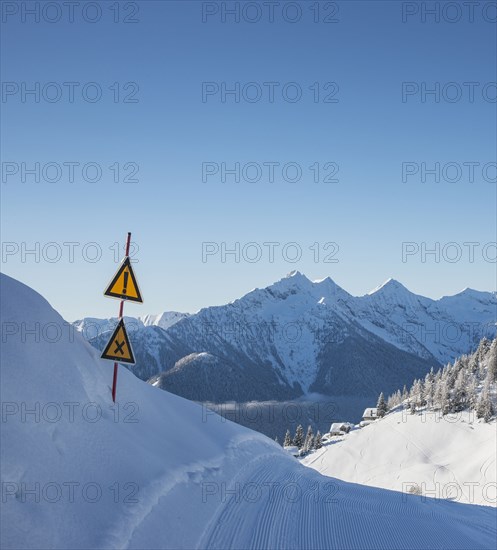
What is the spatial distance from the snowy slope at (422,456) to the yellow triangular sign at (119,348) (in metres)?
49.9

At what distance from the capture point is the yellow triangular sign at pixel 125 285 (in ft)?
33.6

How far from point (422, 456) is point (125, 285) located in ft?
248

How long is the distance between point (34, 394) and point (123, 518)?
2.67 meters

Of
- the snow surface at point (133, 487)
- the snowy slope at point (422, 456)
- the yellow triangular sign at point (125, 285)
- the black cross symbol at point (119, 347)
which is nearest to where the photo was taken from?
the snow surface at point (133, 487)

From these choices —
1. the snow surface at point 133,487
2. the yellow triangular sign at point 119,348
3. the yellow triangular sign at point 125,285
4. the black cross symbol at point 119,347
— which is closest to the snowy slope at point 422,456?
the snow surface at point 133,487

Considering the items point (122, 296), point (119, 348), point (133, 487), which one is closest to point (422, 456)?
point (119, 348)

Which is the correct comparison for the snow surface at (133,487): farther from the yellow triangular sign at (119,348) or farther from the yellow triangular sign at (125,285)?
the yellow triangular sign at (125,285)

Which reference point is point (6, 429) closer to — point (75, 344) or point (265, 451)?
point (75, 344)

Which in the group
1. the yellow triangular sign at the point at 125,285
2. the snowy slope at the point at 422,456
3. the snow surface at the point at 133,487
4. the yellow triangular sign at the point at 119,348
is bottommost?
the snowy slope at the point at 422,456

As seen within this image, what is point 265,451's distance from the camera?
15.3 metres

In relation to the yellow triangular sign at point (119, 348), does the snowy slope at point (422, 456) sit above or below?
below

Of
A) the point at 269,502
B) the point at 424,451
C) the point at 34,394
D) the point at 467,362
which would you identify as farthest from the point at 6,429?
the point at 467,362

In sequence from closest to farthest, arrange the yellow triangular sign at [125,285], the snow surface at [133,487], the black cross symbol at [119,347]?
1. the snow surface at [133,487]
2. the yellow triangular sign at [125,285]
3. the black cross symbol at [119,347]

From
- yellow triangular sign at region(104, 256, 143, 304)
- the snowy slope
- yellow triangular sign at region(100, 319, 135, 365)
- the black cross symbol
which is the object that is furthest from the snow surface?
the snowy slope
